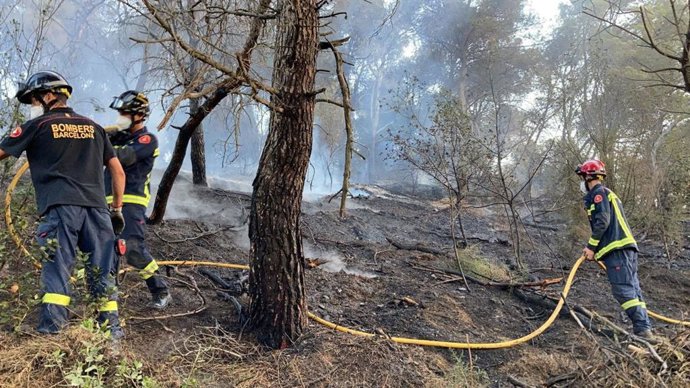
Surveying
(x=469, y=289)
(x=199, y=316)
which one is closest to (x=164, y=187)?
(x=199, y=316)

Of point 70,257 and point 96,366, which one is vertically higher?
point 70,257

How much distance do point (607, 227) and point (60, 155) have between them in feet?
15.8

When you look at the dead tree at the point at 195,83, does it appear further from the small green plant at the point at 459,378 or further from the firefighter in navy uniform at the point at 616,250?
the firefighter in navy uniform at the point at 616,250

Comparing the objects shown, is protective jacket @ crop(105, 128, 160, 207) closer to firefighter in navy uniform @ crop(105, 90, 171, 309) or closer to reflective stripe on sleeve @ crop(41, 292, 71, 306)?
firefighter in navy uniform @ crop(105, 90, 171, 309)

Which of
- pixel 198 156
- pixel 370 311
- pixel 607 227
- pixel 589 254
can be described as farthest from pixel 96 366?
pixel 198 156

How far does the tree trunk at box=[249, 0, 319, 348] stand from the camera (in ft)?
10.3

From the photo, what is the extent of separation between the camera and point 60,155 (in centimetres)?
281

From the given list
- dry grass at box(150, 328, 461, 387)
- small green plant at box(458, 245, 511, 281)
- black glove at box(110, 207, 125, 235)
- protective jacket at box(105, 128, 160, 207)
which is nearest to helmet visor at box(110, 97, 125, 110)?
protective jacket at box(105, 128, 160, 207)

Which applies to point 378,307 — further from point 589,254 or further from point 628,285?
point 628,285

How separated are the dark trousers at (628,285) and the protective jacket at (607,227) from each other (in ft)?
0.24

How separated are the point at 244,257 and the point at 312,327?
7.91 feet

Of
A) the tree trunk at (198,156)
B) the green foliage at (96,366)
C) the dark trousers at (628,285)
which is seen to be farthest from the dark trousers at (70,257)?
the tree trunk at (198,156)

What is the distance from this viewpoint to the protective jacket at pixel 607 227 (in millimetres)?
4508

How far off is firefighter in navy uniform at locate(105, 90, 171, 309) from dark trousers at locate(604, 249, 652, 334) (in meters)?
4.22
